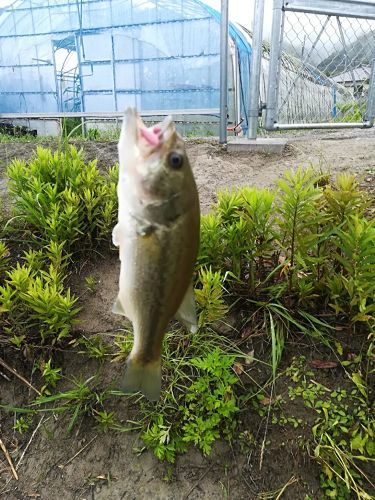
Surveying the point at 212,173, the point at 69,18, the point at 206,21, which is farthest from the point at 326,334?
the point at 69,18

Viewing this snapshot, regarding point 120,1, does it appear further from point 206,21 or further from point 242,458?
point 242,458

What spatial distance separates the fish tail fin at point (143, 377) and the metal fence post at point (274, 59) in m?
4.03

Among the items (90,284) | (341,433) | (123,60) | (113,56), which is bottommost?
(341,433)

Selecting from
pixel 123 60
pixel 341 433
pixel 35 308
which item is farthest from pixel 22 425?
pixel 123 60

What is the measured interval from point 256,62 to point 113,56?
303 inches

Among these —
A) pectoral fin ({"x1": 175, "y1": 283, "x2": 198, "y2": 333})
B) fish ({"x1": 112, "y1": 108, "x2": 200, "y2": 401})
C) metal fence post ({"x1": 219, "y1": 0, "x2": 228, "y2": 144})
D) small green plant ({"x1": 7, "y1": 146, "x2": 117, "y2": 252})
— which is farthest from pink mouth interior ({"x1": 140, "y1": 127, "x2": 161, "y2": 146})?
metal fence post ({"x1": 219, "y1": 0, "x2": 228, "y2": 144})

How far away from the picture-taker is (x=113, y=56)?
11.2 m

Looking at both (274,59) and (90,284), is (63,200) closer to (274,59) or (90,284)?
(90,284)

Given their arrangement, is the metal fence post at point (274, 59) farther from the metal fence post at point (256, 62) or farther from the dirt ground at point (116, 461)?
the dirt ground at point (116, 461)

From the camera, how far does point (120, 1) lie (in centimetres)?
1080

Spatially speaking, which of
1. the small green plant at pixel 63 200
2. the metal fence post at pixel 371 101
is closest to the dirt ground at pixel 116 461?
the small green plant at pixel 63 200

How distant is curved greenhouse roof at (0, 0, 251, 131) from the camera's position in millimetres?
10133

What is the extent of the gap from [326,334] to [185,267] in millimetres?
1722

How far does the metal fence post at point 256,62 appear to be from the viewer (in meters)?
4.48
